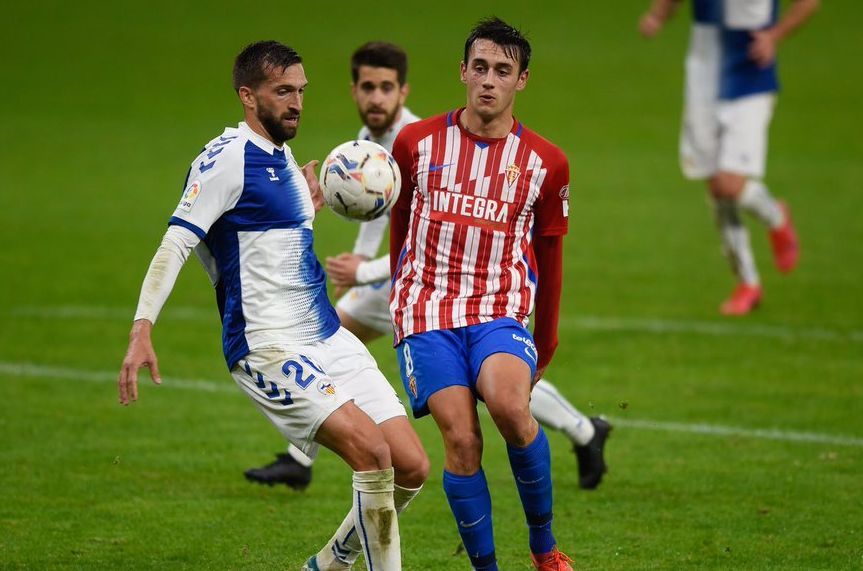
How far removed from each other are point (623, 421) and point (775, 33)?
204 inches

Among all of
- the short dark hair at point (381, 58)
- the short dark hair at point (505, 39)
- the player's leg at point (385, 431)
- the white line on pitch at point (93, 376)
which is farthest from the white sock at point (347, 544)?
the white line on pitch at point (93, 376)

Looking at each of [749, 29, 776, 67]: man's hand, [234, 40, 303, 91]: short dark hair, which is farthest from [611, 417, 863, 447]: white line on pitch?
[749, 29, 776, 67]: man's hand

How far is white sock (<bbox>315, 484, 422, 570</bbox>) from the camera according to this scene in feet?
21.4

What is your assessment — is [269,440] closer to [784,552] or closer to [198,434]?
[198,434]

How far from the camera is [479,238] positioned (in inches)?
266

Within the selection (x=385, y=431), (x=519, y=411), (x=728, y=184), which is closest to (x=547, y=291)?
(x=519, y=411)

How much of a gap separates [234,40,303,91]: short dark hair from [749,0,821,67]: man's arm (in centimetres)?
786

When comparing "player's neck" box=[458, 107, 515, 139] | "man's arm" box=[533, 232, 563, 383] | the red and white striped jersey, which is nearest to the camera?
the red and white striped jersey

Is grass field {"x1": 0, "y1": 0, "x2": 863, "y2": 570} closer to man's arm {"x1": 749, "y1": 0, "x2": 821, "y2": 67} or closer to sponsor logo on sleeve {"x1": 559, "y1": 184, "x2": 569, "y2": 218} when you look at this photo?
sponsor logo on sleeve {"x1": 559, "y1": 184, "x2": 569, "y2": 218}

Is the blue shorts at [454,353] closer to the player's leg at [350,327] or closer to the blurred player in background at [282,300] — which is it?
the blurred player in background at [282,300]

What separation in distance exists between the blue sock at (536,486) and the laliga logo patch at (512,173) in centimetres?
117

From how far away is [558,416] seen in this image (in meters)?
8.38

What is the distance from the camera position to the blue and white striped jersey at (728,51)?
1357cm

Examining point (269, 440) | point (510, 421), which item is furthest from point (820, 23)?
point (510, 421)
